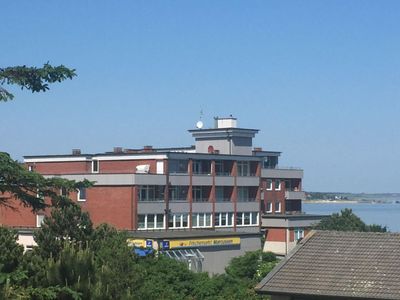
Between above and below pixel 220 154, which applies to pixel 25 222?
below

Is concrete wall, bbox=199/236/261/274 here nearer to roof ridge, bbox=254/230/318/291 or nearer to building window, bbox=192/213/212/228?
building window, bbox=192/213/212/228

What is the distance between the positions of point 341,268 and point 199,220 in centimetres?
4708

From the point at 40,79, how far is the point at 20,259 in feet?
15.3

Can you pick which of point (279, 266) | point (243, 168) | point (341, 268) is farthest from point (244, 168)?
point (341, 268)

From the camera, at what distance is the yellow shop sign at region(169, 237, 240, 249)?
216 feet

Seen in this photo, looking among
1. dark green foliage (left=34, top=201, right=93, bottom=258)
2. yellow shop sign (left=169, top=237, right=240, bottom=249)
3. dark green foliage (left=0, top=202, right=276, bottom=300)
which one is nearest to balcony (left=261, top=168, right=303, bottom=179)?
yellow shop sign (left=169, top=237, right=240, bottom=249)

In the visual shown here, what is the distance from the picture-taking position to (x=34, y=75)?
19.6 metres

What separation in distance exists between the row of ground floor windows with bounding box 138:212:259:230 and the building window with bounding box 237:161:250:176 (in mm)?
3637

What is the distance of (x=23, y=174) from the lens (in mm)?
19469

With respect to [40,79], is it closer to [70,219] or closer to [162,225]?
[70,219]

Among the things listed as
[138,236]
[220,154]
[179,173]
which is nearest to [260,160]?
[220,154]

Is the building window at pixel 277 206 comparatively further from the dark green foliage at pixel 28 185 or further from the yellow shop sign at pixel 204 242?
the dark green foliage at pixel 28 185

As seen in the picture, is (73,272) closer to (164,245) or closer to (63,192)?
(63,192)

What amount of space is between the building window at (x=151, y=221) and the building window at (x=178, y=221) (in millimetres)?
895
